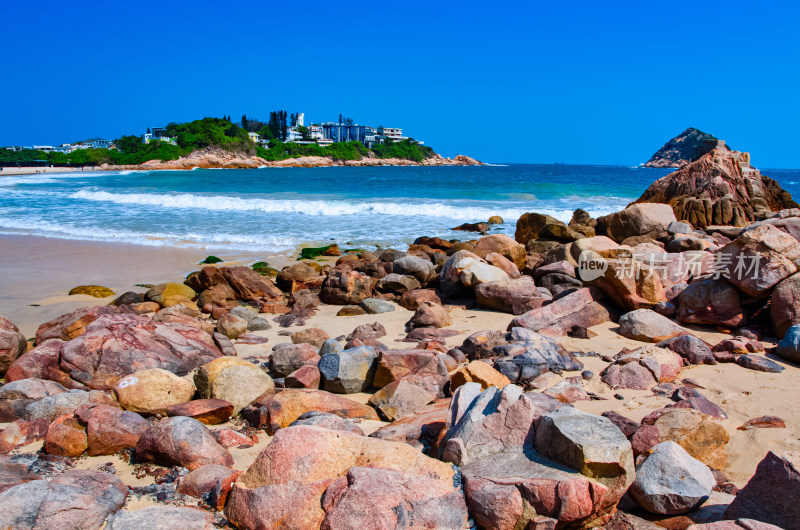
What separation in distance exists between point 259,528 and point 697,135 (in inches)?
3727

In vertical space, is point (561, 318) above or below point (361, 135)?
below

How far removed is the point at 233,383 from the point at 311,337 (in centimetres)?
166

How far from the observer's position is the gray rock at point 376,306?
23.4 feet

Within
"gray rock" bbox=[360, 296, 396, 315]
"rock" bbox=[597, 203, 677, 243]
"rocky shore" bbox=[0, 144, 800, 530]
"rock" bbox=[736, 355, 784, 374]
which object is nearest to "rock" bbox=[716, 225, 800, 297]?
"rocky shore" bbox=[0, 144, 800, 530]

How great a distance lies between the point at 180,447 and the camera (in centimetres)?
314

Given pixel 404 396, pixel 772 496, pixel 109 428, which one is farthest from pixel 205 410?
pixel 772 496

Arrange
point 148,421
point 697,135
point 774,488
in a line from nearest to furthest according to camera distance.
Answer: point 774,488 → point 148,421 → point 697,135

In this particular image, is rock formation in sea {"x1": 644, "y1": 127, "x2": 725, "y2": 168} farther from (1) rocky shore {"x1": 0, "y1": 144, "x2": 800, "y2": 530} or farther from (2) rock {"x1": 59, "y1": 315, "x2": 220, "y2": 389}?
(2) rock {"x1": 59, "y1": 315, "x2": 220, "y2": 389}

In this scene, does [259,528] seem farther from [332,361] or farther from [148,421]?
[332,361]

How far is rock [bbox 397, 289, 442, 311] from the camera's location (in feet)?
24.1

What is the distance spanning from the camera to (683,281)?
7.04 metres

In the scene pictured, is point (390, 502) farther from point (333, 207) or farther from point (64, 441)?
point (333, 207)

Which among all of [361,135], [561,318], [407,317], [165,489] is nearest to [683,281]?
[561,318]

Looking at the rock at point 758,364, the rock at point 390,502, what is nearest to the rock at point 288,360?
the rock at point 390,502
